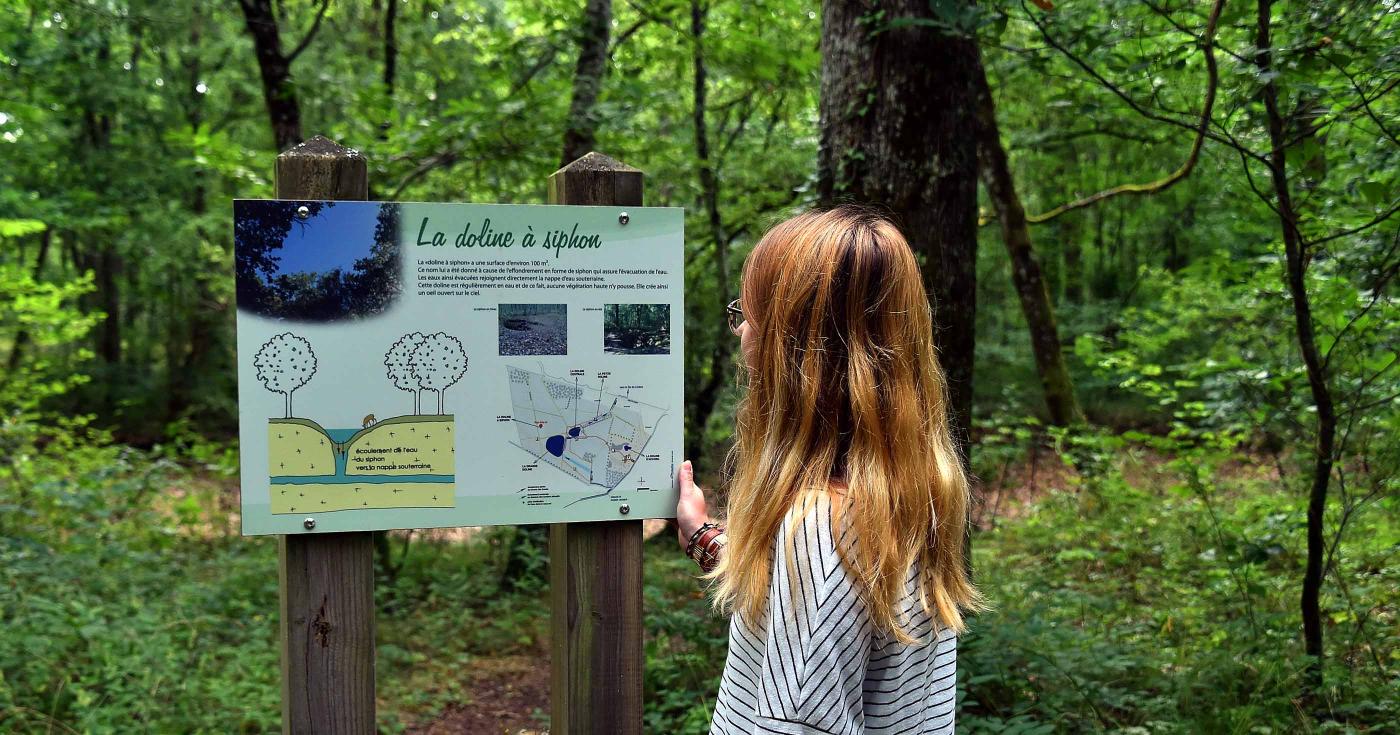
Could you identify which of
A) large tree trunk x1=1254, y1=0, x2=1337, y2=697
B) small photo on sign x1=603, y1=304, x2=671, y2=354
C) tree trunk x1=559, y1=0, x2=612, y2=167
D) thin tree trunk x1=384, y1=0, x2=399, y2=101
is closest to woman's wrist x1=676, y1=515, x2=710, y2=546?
small photo on sign x1=603, y1=304, x2=671, y2=354

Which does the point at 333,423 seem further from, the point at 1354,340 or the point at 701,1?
the point at 701,1

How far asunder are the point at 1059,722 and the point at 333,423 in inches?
113

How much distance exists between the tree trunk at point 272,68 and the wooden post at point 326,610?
4.61 metres

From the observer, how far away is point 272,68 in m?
6.16

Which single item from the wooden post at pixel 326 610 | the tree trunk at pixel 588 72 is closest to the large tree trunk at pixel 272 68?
the tree trunk at pixel 588 72

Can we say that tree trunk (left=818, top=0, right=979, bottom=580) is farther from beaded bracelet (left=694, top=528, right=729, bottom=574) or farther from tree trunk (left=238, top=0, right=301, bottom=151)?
tree trunk (left=238, top=0, right=301, bottom=151)

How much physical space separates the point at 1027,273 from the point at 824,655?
7838 millimetres

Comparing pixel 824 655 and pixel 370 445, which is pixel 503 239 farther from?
pixel 824 655

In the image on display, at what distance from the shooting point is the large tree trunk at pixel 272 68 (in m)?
6.12

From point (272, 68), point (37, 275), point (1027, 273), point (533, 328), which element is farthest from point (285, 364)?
point (37, 275)

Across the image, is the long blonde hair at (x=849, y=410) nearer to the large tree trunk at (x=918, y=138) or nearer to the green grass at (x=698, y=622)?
the large tree trunk at (x=918, y=138)

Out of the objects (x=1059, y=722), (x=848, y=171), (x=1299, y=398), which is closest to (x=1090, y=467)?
(x=1299, y=398)

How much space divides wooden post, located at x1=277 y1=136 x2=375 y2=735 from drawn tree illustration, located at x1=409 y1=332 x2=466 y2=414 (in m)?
0.37

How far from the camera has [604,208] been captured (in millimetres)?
2215
